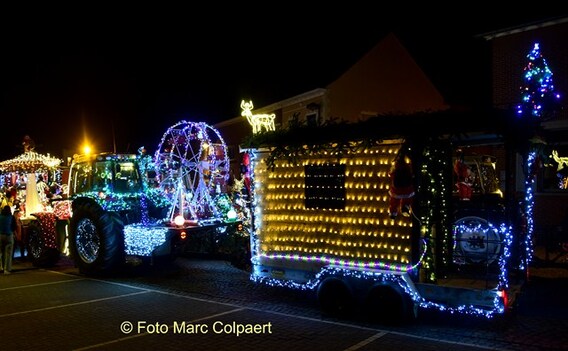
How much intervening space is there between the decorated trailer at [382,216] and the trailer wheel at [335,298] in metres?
0.02

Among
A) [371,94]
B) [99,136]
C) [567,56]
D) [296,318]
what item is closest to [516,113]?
[296,318]

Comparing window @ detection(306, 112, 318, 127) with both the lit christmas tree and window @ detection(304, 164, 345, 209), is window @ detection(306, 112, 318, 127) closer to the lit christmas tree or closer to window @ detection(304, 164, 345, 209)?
window @ detection(304, 164, 345, 209)

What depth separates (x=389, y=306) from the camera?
25.1 feet

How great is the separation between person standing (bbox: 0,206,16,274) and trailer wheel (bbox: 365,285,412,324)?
9328mm

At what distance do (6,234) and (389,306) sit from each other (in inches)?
381

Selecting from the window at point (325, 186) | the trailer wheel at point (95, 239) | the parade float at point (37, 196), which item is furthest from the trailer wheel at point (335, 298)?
the parade float at point (37, 196)

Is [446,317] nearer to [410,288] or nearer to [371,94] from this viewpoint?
[410,288]

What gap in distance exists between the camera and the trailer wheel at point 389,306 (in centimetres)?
757

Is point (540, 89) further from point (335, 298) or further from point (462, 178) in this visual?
point (335, 298)

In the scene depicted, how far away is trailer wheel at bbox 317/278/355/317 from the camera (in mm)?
8155

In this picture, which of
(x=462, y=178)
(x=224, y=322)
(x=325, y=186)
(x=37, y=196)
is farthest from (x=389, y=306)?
(x=37, y=196)

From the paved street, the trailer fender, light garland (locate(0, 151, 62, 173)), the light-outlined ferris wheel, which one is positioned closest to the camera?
the paved street

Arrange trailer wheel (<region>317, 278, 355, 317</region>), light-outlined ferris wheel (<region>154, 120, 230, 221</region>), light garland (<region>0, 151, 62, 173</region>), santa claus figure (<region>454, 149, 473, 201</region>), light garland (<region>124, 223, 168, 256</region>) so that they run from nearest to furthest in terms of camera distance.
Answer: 1. trailer wheel (<region>317, 278, 355, 317</region>)
2. santa claus figure (<region>454, 149, 473, 201</region>)
3. light garland (<region>124, 223, 168, 256</region>)
4. light-outlined ferris wheel (<region>154, 120, 230, 221</region>)
5. light garland (<region>0, 151, 62, 173</region>)

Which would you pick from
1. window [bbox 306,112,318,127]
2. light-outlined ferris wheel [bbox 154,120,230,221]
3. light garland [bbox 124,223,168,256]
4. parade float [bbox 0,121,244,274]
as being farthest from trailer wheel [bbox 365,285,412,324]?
light-outlined ferris wheel [bbox 154,120,230,221]
